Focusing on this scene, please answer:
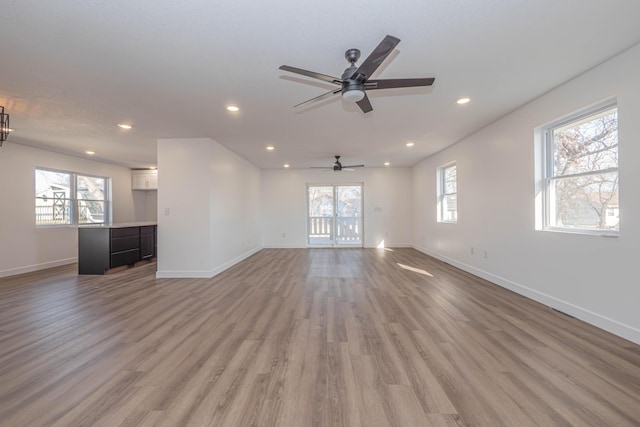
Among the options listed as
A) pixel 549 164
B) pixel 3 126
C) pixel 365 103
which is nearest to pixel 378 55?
pixel 365 103

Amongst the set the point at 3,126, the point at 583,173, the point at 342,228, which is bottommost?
the point at 342,228

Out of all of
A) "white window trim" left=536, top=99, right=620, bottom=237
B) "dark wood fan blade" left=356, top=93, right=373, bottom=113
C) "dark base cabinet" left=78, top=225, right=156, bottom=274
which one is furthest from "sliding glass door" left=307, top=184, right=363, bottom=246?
"dark wood fan blade" left=356, top=93, right=373, bottom=113

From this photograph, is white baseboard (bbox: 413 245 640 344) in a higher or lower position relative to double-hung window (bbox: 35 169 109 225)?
lower

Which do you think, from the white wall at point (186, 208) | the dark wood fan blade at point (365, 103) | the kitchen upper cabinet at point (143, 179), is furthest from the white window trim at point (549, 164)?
the kitchen upper cabinet at point (143, 179)

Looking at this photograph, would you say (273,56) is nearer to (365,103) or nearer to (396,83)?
(365,103)

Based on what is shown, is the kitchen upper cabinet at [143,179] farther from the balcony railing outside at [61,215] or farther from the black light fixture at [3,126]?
the black light fixture at [3,126]

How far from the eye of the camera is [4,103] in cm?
300

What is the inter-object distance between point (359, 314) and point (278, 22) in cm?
271

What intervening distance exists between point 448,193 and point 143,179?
7888 millimetres

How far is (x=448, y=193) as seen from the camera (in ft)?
18.6

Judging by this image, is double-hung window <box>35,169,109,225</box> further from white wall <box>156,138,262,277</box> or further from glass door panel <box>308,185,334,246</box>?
glass door panel <box>308,185,334,246</box>

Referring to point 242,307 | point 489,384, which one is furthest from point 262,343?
point 489,384

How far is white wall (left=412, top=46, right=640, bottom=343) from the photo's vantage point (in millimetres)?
2186

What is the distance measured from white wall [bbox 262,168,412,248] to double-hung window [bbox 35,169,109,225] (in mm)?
4067
